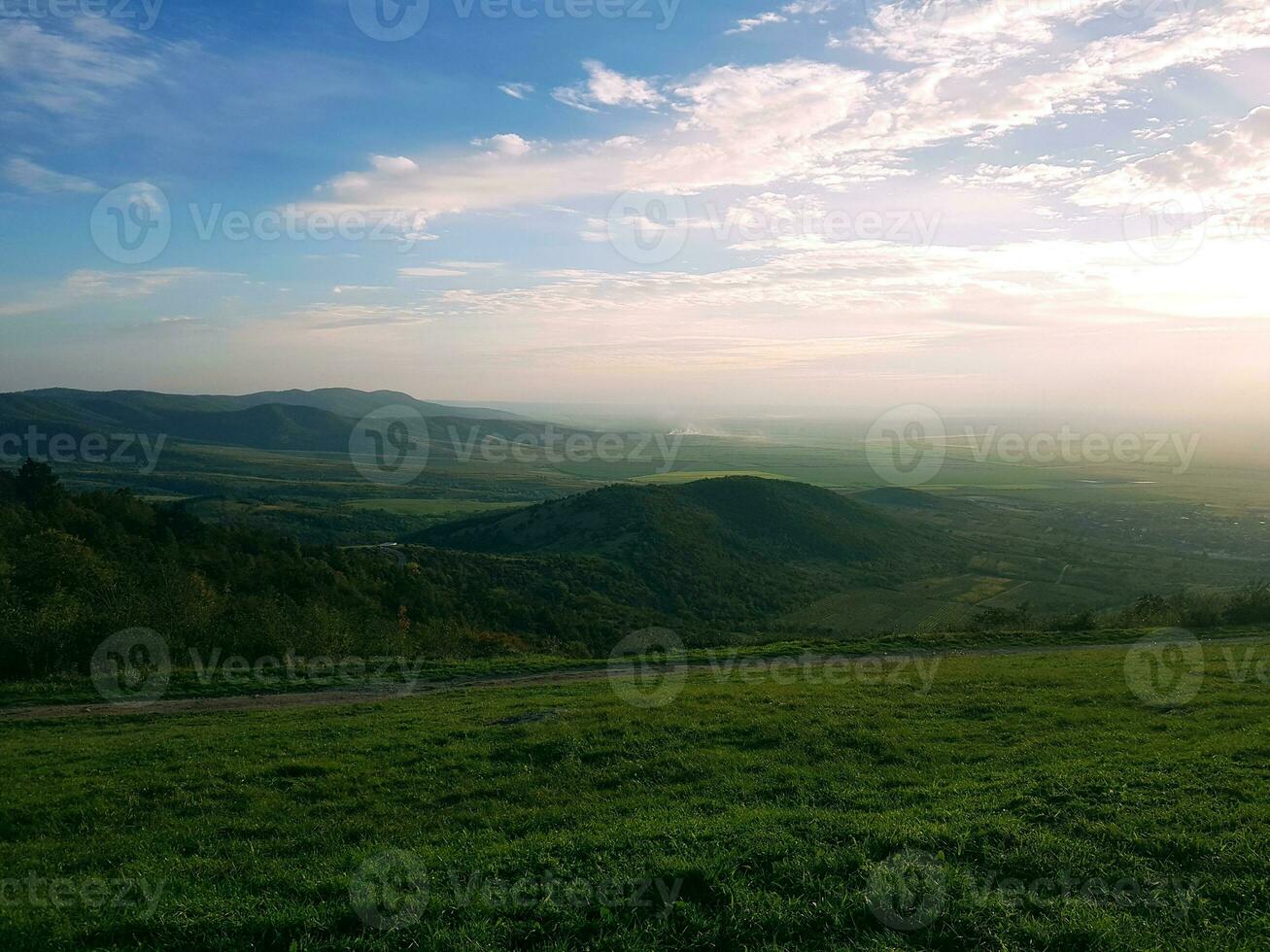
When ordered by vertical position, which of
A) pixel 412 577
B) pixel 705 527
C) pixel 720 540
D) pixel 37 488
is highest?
pixel 37 488

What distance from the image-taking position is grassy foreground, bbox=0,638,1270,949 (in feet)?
19.2

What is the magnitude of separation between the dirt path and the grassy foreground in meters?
1.61

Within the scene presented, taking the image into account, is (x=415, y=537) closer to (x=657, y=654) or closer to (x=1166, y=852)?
(x=657, y=654)

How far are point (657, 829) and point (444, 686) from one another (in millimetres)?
13542

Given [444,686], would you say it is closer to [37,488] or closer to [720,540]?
[37,488]

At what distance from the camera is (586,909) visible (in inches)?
241

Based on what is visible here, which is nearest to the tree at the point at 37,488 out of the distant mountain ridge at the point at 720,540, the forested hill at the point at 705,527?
the distant mountain ridge at the point at 720,540

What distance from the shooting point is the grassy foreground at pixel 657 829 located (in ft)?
19.2

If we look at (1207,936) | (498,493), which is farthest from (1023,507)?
(1207,936)

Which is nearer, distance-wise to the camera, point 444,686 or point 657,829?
point 657,829

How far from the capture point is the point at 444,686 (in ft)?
65.6

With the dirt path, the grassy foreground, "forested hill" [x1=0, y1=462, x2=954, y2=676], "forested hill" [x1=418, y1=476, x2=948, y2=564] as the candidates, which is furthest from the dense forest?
the grassy foreground

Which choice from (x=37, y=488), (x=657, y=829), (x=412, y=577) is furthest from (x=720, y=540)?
(x=657, y=829)

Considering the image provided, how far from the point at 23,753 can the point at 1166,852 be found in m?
16.5
